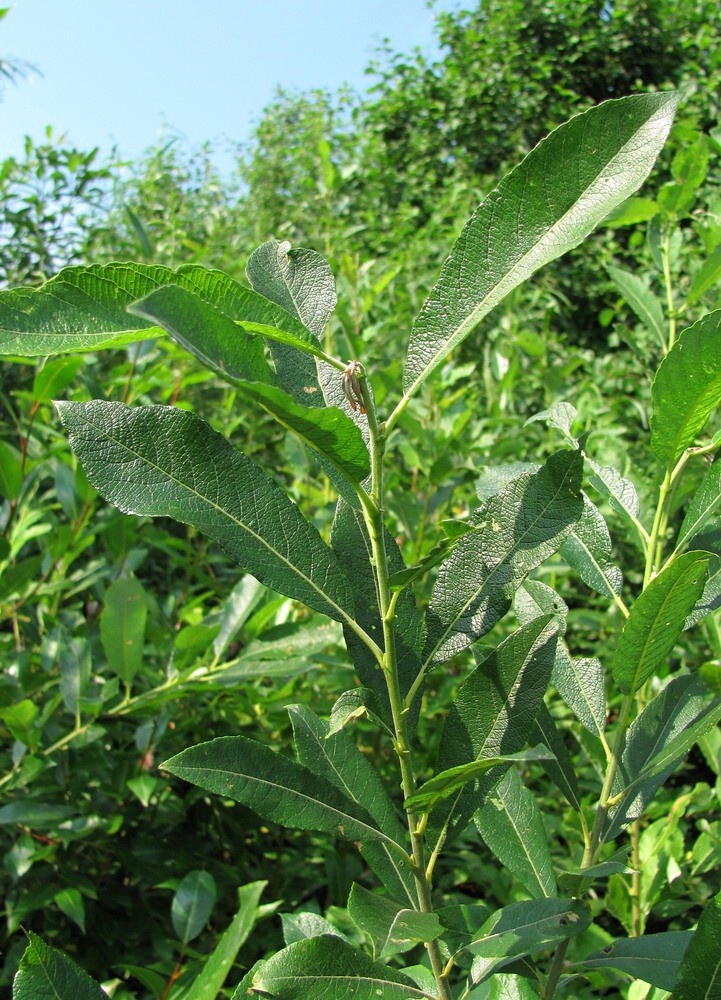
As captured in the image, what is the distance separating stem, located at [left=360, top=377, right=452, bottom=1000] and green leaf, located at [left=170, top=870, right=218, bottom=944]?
1.98ft

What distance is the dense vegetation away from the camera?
618 millimetres

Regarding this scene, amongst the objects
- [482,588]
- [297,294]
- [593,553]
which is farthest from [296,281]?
[593,553]

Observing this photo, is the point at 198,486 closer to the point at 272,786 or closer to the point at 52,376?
the point at 272,786

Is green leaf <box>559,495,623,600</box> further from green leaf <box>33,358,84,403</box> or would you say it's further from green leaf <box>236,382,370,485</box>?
green leaf <box>33,358,84,403</box>

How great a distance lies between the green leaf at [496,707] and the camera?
25.8 inches

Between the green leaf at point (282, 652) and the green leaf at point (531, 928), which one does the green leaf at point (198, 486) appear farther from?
the green leaf at point (282, 652)

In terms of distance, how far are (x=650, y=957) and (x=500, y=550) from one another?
35 centimetres

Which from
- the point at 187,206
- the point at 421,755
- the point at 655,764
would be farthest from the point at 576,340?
the point at 655,764

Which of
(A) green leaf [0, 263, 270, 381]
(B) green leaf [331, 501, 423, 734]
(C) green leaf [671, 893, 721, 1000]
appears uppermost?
(A) green leaf [0, 263, 270, 381]

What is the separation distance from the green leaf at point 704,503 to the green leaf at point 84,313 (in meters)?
0.39

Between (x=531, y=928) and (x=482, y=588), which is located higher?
(x=482, y=588)

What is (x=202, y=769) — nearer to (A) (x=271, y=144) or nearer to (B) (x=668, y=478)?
(B) (x=668, y=478)

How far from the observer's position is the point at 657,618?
2.12 feet

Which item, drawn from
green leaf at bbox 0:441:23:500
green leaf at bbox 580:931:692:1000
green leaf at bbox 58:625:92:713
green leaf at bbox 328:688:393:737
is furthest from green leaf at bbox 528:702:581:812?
green leaf at bbox 0:441:23:500
